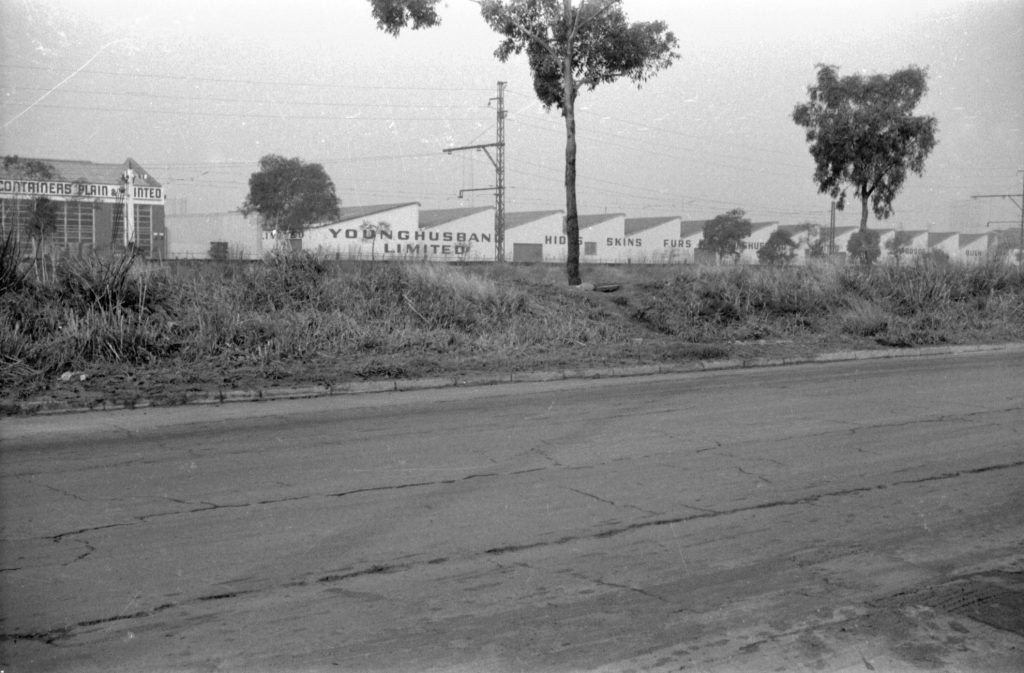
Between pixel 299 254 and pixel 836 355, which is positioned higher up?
pixel 299 254

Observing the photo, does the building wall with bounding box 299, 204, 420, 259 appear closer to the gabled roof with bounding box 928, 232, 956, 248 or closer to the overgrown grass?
the overgrown grass

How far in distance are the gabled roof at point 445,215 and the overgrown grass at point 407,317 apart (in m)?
55.5

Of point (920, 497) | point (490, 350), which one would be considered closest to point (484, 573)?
point (920, 497)

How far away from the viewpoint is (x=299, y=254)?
18453 mm

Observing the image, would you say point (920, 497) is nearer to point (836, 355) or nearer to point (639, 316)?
point (836, 355)

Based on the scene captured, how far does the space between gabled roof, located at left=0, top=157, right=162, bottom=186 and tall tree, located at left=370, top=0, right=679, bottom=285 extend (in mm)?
35350

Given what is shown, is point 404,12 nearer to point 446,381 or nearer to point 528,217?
point 446,381

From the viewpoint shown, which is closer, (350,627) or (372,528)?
(350,627)

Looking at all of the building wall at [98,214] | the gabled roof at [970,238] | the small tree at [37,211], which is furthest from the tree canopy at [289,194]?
the gabled roof at [970,238]

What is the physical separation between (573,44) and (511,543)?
21.2 m

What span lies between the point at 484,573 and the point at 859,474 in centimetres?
397

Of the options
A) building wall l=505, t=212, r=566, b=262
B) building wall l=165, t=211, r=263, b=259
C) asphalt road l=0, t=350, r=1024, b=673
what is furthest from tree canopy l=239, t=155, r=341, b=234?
asphalt road l=0, t=350, r=1024, b=673

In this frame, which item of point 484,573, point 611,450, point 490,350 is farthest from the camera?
point 490,350

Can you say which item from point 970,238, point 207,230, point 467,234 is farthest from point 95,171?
point 970,238
